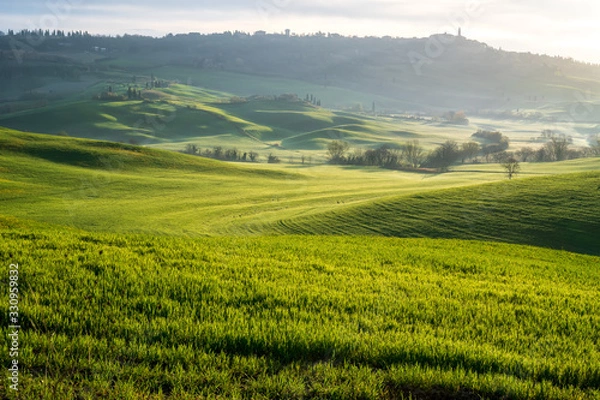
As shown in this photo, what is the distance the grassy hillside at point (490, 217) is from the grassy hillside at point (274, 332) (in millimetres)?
40358

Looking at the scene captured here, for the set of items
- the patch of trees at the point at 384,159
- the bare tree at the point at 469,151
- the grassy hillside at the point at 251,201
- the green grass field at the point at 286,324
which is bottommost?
the grassy hillside at the point at 251,201

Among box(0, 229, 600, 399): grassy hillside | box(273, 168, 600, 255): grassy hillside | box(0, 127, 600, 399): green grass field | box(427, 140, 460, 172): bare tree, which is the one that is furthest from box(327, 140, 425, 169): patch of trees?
box(0, 229, 600, 399): grassy hillside

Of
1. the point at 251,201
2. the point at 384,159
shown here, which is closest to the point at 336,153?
the point at 384,159

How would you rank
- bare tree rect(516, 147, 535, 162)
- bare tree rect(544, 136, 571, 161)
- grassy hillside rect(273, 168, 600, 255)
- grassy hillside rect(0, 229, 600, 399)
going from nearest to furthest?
1. grassy hillside rect(0, 229, 600, 399)
2. grassy hillside rect(273, 168, 600, 255)
3. bare tree rect(544, 136, 571, 161)
4. bare tree rect(516, 147, 535, 162)

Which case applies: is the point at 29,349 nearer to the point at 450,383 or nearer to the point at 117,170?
the point at 450,383

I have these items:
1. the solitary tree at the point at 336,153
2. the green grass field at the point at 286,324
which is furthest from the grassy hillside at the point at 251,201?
the solitary tree at the point at 336,153

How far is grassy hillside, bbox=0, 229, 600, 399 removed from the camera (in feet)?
21.7

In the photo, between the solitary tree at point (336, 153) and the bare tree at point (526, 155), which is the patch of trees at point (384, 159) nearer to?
the solitary tree at point (336, 153)

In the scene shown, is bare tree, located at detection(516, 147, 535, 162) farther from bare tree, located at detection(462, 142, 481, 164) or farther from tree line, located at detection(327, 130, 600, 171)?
bare tree, located at detection(462, 142, 481, 164)

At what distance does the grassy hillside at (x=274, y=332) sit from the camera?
661 centimetres

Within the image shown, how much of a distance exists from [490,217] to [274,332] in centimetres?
5344

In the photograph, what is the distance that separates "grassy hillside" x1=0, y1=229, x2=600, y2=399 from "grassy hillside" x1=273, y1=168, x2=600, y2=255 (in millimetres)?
40358

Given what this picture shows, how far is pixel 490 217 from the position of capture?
5625 centimetres

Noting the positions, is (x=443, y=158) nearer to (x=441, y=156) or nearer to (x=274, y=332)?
(x=441, y=156)
